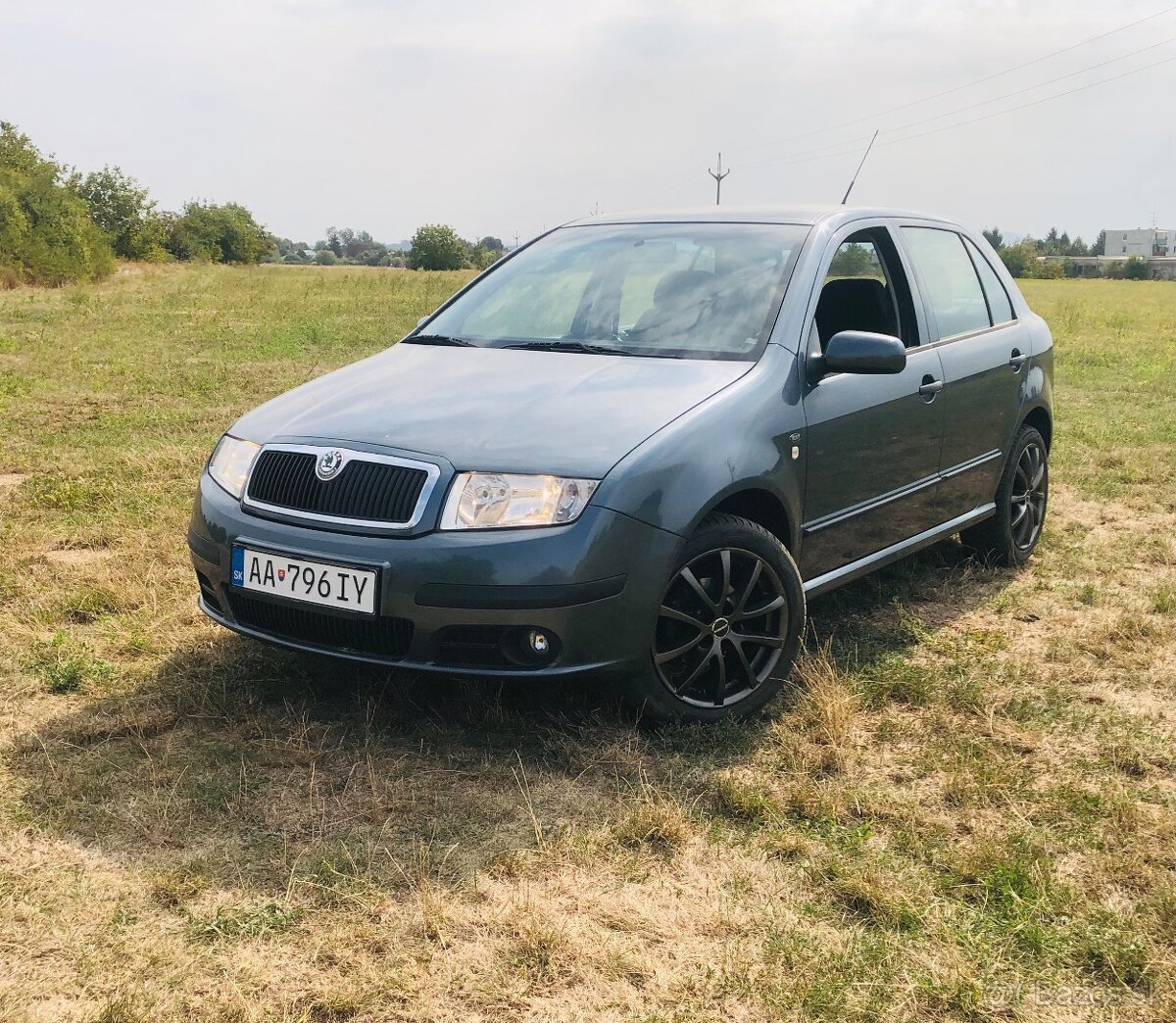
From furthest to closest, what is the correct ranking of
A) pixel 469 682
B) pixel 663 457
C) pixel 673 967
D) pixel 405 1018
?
1. pixel 469 682
2. pixel 663 457
3. pixel 673 967
4. pixel 405 1018

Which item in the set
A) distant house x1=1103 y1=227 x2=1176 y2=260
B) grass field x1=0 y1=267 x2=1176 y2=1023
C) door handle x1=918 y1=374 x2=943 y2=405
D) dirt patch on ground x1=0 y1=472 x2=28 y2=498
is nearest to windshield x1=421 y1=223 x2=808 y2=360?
door handle x1=918 y1=374 x2=943 y2=405

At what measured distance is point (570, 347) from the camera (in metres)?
4.22

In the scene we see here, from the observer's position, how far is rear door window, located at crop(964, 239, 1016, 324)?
5.52 m

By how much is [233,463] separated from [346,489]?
583 millimetres

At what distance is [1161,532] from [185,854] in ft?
18.1

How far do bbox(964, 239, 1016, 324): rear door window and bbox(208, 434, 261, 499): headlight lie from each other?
346cm

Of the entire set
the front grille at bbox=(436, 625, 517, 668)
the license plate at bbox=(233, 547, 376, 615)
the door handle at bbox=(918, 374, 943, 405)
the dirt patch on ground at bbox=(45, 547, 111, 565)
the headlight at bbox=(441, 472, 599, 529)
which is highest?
the door handle at bbox=(918, 374, 943, 405)

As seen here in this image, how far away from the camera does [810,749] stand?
11.8ft

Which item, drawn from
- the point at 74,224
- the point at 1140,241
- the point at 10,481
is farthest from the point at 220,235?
the point at 1140,241

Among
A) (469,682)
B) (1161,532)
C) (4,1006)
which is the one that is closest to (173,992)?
(4,1006)

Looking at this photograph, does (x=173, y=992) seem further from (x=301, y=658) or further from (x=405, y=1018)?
(x=301, y=658)

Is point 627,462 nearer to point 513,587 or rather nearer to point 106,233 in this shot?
point 513,587

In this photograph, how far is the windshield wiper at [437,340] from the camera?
4.48 meters

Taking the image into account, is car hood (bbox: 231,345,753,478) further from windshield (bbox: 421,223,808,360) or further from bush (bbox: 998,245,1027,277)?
bush (bbox: 998,245,1027,277)
